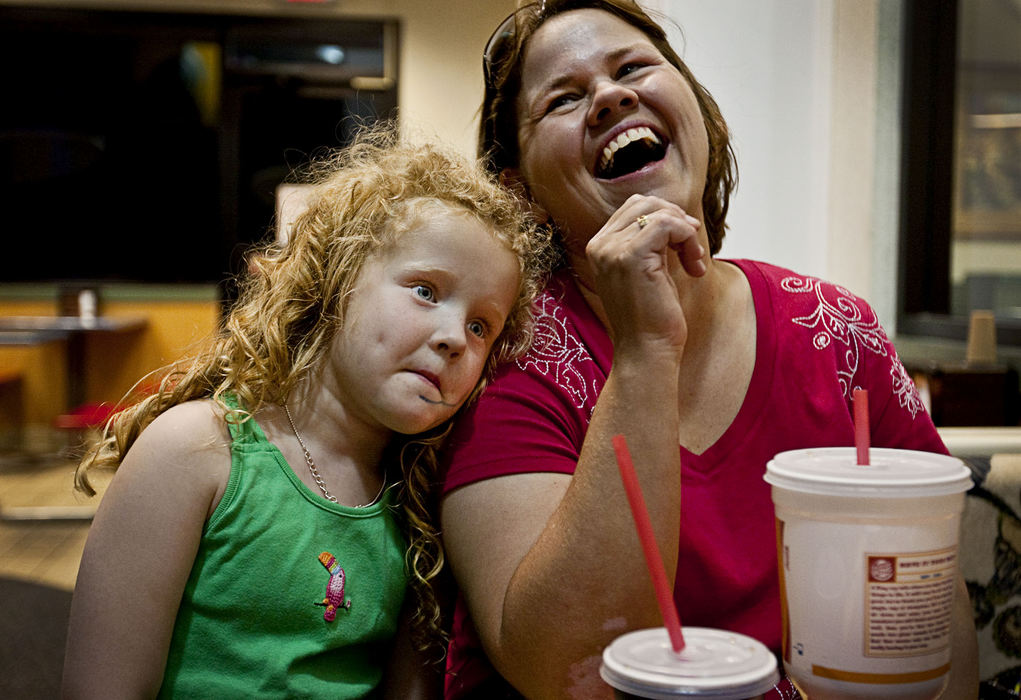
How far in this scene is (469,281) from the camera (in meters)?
1.06

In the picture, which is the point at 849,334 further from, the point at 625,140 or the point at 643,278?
the point at 643,278

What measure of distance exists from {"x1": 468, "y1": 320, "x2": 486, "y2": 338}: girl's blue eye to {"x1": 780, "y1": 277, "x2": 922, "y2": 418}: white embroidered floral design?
43cm

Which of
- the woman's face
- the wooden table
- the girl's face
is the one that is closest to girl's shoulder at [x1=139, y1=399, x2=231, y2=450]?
the girl's face

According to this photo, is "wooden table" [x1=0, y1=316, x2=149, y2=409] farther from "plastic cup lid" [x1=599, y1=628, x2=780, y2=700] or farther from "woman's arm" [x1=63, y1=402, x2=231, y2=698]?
"plastic cup lid" [x1=599, y1=628, x2=780, y2=700]

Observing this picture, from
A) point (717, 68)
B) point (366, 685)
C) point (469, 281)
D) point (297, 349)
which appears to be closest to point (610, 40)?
point (469, 281)

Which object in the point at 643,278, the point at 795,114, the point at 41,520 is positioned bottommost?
the point at 41,520

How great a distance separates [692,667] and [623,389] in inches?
12.5

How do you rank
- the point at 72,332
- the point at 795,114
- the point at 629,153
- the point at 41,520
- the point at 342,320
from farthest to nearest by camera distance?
the point at 72,332 → the point at 41,520 → the point at 795,114 → the point at 629,153 → the point at 342,320

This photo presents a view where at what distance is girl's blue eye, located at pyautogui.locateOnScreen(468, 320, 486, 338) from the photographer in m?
1.08

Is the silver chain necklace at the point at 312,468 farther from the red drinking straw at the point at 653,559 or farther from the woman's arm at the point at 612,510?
the red drinking straw at the point at 653,559

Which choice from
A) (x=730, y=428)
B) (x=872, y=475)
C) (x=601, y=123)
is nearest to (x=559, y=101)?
(x=601, y=123)

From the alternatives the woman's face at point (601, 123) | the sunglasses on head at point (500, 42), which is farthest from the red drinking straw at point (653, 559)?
the sunglasses on head at point (500, 42)

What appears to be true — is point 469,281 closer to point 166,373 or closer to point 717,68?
point 166,373

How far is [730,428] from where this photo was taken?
1.14m
